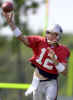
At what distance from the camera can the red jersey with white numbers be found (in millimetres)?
4070

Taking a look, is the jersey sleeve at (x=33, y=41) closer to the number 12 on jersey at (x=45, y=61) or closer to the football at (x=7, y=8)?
the number 12 on jersey at (x=45, y=61)

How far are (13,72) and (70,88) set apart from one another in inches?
310

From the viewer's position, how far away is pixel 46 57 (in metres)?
4.08

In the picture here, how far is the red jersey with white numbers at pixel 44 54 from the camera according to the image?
160 inches

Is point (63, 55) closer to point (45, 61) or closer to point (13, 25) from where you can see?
point (45, 61)

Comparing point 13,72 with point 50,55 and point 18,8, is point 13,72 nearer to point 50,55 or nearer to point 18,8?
point 18,8

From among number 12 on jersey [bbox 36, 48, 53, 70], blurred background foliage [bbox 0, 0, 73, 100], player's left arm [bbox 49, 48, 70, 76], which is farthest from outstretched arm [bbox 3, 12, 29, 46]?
blurred background foliage [bbox 0, 0, 73, 100]

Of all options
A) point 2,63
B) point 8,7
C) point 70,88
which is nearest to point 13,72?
point 2,63

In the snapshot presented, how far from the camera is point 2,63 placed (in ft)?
48.5

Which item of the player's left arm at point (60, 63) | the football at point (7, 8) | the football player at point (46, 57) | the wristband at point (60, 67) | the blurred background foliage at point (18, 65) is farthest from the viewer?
the blurred background foliage at point (18, 65)

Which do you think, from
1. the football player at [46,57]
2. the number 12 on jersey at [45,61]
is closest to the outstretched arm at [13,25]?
the football player at [46,57]

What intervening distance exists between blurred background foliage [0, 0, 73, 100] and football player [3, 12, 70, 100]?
1838 millimetres

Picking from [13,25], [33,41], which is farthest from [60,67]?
[13,25]

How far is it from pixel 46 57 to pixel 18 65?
25.4 feet
